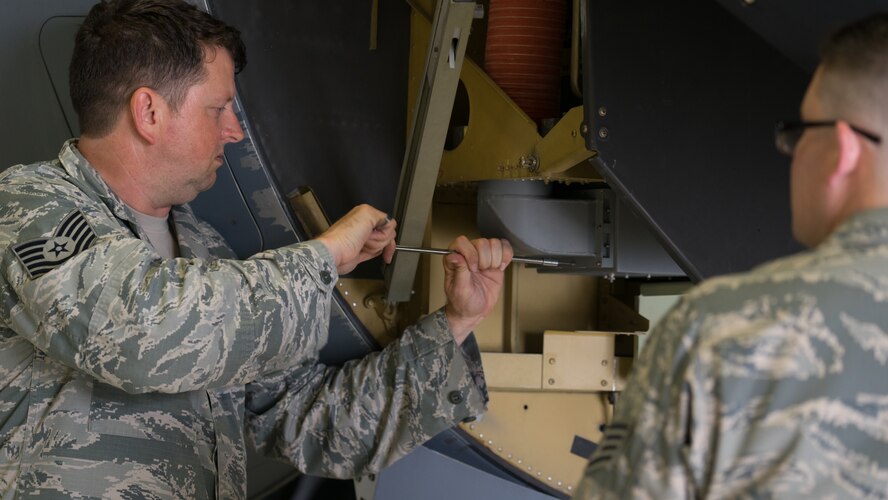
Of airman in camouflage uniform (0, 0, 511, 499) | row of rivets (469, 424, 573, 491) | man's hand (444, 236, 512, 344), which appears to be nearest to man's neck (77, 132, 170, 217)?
airman in camouflage uniform (0, 0, 511, 499)

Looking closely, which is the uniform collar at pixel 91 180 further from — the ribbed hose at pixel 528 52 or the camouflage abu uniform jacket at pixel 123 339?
the ribbed hose at pixel 528 52

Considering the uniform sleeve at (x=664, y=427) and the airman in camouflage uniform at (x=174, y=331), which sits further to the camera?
the airman in camouflage uniform at (x=174, y=331)

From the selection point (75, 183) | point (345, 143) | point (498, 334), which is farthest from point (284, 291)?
A: point (498, 334)

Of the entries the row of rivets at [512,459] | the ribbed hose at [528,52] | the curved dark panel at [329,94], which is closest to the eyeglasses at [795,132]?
the ribbed hose at [528,52]

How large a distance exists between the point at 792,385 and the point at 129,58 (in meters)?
1.47

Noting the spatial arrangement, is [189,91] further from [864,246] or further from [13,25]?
[864,246]

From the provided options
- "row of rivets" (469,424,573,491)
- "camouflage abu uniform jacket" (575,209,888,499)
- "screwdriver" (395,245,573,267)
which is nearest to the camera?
"camouflage abu uniform jacket" (575,209,888,499)

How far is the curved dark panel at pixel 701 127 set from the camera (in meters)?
2.16

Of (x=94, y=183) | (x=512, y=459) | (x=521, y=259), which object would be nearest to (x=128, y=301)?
(x=94, y=183)

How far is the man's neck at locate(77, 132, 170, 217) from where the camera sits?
6.77 feet

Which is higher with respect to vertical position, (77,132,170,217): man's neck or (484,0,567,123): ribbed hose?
(484,0,567,123): ribbed hose

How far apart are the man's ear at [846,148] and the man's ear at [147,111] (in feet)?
4.40

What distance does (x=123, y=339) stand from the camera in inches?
70.1

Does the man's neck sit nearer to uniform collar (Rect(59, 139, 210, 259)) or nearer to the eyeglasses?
uniform collar (Rect(59, 139, 210, 259))
